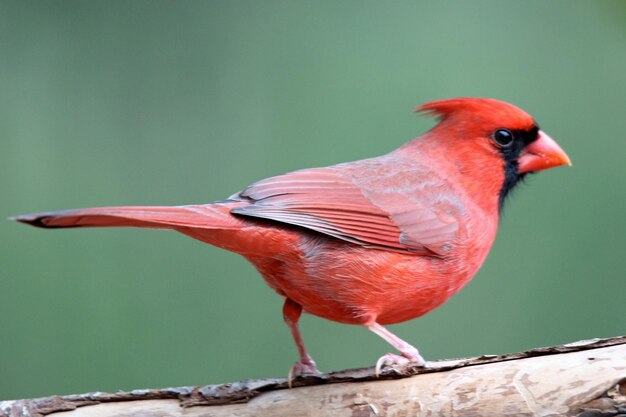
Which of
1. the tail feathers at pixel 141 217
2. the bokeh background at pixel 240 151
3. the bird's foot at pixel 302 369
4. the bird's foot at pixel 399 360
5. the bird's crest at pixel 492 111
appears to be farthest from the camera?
the bokeh background at pixel 240 151

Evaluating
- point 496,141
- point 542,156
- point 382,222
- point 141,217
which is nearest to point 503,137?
A: point 496,141

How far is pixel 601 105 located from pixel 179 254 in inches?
85.3

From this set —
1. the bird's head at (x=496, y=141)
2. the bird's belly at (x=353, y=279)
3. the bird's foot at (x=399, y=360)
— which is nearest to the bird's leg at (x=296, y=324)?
the bird's belly at (x=353, y=279)

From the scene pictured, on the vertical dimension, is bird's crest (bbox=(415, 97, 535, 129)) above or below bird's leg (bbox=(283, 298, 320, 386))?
above

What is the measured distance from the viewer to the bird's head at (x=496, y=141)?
295 centimetres

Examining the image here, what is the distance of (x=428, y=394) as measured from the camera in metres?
2.28

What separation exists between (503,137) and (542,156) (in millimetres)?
161

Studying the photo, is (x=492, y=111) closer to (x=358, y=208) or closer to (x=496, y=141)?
(x=496, y=141)

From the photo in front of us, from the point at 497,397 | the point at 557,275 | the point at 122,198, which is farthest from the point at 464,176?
the point at 122,198

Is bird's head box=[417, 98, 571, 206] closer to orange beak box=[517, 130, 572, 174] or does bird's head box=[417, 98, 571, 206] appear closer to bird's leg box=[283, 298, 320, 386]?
orange beak box=[517, 130, 572, 174]

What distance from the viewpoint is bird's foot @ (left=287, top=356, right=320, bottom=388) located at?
2500 mm

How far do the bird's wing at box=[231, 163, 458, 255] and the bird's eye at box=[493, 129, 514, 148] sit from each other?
0.35 meters

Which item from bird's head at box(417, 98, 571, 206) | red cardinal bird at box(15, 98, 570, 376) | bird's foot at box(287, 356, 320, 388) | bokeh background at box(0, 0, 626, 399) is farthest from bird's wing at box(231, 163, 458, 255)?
bokeh background at box(0, 0, 626, 399)

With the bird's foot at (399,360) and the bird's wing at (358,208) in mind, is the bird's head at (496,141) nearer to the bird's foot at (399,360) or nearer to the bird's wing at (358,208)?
the bird's wing at (358,208)
